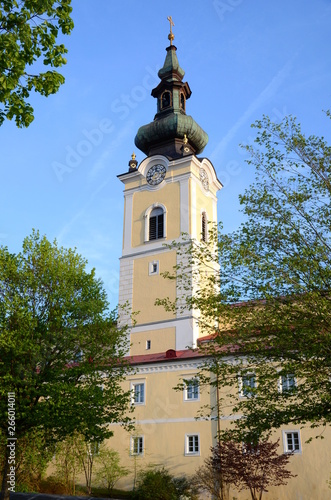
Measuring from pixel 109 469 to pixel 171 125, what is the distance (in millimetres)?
28452

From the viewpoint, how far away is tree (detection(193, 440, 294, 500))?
24328mm

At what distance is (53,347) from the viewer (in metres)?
22.0

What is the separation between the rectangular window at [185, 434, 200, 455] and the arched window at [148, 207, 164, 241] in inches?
651

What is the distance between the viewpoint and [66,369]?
2091 centimetres

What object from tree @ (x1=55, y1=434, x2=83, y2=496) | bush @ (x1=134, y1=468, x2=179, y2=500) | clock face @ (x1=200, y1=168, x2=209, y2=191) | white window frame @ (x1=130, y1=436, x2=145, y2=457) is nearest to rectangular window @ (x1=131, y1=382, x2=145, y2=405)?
white window frame @ (x1=130, y1=436, x2=145, y2=457)

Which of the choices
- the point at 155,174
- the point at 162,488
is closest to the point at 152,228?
the point at 155,174

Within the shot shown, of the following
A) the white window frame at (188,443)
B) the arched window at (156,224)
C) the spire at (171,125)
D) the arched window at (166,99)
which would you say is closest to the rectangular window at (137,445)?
the white window frame at (188,443)

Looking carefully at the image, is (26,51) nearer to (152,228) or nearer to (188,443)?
(188,443)

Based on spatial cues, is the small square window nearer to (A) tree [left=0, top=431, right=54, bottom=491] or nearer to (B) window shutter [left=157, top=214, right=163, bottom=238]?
(B) window shutter [left=157, top=214, right=163, bottom=238]

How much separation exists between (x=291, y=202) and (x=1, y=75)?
864 centimetres

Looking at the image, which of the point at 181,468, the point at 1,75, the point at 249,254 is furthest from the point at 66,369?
the point at 1,75

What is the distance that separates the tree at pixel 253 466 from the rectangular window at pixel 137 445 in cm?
698

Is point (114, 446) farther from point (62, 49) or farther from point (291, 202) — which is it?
→ point (62, 49)

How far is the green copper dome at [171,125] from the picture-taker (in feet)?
151
